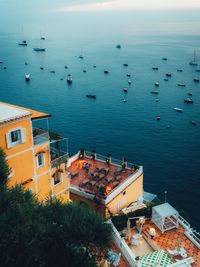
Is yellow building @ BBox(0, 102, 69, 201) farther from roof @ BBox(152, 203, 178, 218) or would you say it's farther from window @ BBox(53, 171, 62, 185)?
roof @ BBox(152, 203, 178, 218)

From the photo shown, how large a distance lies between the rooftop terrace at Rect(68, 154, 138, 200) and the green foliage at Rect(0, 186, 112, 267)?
42.7ft

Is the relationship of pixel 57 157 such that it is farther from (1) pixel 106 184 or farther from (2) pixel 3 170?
(1) pixel 106 184

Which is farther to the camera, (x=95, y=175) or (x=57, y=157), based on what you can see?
(x=95, y=175)

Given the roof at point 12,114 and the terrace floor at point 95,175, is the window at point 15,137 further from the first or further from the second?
the terrace floor at point 95,175

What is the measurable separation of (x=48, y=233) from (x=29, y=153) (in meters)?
7.47

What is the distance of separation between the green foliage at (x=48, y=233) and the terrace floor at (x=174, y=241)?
9453 mm

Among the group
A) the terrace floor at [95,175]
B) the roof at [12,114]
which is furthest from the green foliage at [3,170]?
the terrace floor at [95,175]

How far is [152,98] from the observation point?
11050 centimetres

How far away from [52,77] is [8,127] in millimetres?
121506

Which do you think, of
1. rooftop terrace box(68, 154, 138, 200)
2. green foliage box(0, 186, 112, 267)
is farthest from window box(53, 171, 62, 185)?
green foliage box(0, 186, 112, 267)

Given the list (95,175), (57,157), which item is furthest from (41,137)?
(95,175)

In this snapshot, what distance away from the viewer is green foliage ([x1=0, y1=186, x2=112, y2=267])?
17.0m

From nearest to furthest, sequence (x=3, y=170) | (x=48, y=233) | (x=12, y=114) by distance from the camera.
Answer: (x=48, y=233) → (x=3, y=170) → (x=12, y=114)

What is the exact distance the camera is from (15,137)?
76.7 ft
